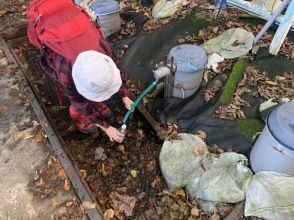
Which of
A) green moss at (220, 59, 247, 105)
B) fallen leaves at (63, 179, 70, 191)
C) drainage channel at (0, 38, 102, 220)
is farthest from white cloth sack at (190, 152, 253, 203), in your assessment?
fallen leaves at (63, 179, 70, 191)

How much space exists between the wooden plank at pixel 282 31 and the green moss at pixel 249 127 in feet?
4.16

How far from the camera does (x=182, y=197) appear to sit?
3373 millimetres

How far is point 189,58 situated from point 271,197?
1.73m

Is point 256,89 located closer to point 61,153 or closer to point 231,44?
point 231,44

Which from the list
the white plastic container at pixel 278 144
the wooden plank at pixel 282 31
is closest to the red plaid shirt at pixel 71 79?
the white plastic container at pixel 278 144

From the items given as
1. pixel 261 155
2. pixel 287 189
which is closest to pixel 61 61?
pixel 261 155

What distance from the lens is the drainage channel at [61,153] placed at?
10.1 ft

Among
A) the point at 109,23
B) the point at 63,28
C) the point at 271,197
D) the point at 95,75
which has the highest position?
the point at 63,28

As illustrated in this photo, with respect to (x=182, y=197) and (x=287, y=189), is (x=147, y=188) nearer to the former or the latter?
(x=182, y=197)

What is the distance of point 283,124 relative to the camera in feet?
9.27

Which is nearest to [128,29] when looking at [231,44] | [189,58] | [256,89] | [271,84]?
[231,44]

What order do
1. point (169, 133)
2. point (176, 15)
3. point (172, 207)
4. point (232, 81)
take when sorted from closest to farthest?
point (172, 207) < point (169, 133) < point (232, 81) < point (176, 15)

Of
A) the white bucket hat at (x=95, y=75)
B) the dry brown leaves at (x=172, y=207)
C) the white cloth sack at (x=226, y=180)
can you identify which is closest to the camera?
the white bucket hat at (x=95, y=75)

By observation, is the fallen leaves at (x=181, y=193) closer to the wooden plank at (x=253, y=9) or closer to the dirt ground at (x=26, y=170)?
the dirt ground at (x=26, y=170)
